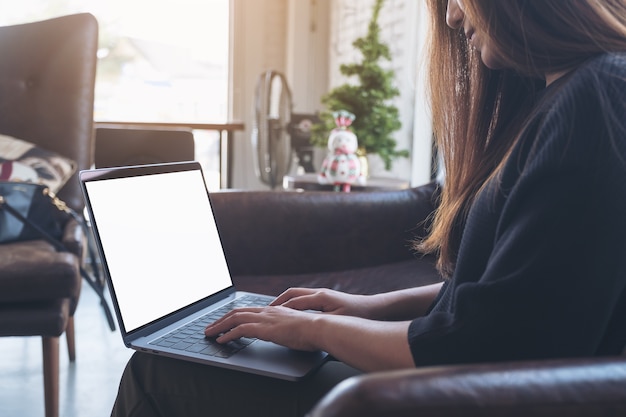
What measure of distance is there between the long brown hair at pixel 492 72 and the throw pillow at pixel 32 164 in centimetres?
130

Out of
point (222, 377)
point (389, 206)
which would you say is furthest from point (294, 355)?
point (389, 206)

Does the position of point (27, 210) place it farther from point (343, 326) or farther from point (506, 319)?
point (506, 319)

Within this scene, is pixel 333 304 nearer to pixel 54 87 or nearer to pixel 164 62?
pixel 54 87

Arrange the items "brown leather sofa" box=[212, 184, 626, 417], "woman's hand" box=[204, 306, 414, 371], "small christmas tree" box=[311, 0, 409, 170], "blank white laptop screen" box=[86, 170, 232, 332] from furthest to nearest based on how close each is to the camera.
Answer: "small christmas tree" box=[311, 0, 409, 170]
"brown leather sofa" box=[212, 184, 626, 417]
"blank white laptop screen" box=[86, 170, 232, 332]
"woman's hand" box=[204, 306, 414, 371]

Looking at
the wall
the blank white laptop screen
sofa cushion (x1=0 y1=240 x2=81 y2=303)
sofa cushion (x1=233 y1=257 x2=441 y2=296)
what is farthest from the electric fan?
the blank white laptop screen

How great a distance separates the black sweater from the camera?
57 cm

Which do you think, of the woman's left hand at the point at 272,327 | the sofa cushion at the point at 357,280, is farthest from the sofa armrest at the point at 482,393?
the sofa cushion at the point at 357,280

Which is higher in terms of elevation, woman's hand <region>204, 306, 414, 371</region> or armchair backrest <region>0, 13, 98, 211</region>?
armchair backrest <region>0, 13, 98, 211</region>

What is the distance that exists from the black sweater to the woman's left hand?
180 millimetres

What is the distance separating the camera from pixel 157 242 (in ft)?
3.36

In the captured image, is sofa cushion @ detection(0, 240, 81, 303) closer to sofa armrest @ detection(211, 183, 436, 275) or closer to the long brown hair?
sofa armrest @ detection(211, 183, 436, 275)

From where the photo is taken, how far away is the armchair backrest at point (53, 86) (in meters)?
2.10

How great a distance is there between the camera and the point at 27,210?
176cm

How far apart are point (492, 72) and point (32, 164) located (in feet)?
4.86
